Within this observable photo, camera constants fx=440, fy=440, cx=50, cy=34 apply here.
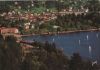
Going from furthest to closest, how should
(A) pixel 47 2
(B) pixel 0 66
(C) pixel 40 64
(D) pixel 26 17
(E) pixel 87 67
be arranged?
1. (A) pixel 47 2
2. (D) pixel 26 17
3. (E) pixel 87 67
4. (C) pixel 40 64
5. (B) pixel 0 66

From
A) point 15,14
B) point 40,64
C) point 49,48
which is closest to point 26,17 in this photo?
point 15,14

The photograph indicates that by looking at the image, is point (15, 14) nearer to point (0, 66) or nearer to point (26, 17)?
point (26, 17)

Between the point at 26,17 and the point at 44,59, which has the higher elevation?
the point at 44,59

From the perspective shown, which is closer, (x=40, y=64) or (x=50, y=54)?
(x=40, y=64)

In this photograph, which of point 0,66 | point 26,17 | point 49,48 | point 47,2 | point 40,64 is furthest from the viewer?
point 47,2

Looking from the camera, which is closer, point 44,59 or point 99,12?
point 44,59

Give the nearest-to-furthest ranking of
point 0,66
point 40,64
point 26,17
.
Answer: point 0,66, point 40,64, point 26,17

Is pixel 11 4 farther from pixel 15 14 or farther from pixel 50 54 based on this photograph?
pixel 50 54

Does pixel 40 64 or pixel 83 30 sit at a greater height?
pixel 40 64

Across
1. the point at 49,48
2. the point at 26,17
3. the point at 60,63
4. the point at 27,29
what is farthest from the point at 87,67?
the point at 26,17
